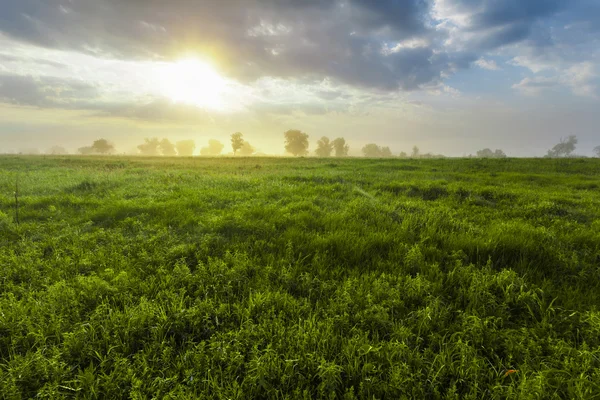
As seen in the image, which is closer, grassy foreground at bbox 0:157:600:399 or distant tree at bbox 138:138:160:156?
grassy foreground at bbox 0:157:600:399

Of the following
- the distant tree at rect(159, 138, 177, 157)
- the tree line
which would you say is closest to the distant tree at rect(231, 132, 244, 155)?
the tree line

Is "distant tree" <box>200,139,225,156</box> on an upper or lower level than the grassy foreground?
upper

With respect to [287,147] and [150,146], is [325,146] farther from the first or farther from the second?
[150,146]

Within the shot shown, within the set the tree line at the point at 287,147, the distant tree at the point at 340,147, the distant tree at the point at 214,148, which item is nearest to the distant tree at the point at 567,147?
the tree line at the point at 287,147

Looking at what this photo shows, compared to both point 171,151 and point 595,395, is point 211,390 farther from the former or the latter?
point 171,151

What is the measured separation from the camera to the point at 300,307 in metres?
3.87

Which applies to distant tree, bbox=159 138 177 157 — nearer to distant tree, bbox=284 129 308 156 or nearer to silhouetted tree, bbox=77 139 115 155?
silhouetted tree, bbox=77 139 115 155

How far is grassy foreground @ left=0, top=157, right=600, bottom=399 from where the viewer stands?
279cm

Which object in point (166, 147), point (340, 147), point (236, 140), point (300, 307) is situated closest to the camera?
point (300, 307)

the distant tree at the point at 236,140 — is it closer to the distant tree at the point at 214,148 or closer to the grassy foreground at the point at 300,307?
the distant tree at the point at 214,148

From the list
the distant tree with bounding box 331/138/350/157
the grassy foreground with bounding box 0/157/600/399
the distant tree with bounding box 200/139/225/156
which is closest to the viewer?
the grassy foreground with bounding box 0/157/600/399

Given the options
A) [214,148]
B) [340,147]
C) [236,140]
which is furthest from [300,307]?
[214,148]

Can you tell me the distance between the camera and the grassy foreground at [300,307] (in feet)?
9.15

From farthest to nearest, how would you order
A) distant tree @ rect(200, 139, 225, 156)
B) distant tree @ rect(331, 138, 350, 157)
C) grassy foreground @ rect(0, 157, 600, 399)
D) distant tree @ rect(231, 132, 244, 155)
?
distant tree @ rect(200, 139, 225, 156)
distant tree @ rect(331, 138, 350, 157)
distant tree @ rect(231, 132, 244, 155)
grassy foreground @ rect(0, 157, 600, 399)
